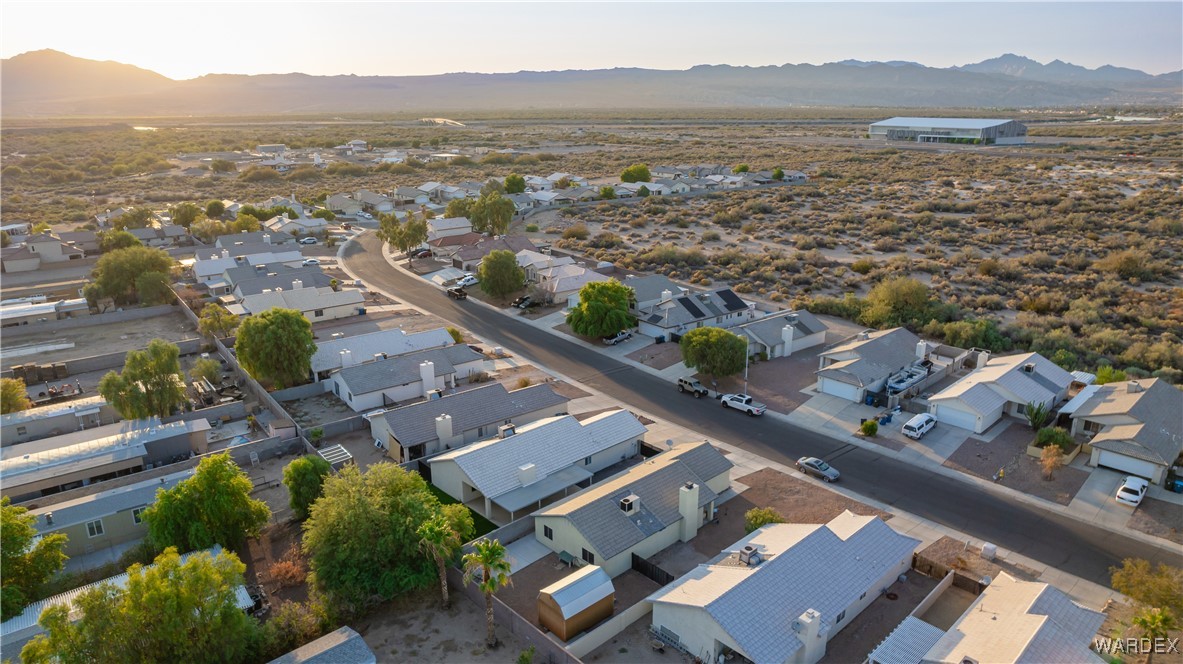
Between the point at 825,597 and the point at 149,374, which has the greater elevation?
the point at 149,374

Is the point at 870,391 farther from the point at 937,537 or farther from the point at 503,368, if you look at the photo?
the point at 503,368

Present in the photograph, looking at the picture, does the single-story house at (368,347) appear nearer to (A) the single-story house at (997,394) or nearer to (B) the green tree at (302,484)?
(B) the green tree at (302,484)

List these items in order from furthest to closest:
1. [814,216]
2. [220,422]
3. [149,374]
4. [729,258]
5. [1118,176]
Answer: [1118,176], [814,216], [729,258], [220,422], [149,374]

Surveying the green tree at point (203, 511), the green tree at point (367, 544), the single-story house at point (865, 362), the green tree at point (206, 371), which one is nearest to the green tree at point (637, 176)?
the single-story house at point (865, 362)

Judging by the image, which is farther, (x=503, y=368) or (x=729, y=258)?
(x=729, y=258)

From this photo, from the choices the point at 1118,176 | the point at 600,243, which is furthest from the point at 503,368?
the point at 1118,176

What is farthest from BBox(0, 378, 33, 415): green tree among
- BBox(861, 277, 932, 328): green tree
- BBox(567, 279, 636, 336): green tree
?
BBox(861, 277, 932, 328): green tree

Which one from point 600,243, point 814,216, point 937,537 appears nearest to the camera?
point 937,537

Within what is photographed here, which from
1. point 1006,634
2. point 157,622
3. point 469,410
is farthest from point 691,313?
point 157,622
